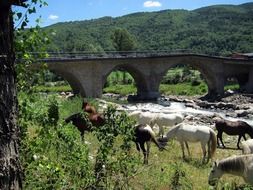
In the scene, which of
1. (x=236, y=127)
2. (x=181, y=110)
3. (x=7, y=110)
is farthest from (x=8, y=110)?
(x=181, y=110)

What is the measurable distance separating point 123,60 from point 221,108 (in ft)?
51.1

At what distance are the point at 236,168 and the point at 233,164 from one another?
0.41 ft

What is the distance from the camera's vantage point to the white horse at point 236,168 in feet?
31.7

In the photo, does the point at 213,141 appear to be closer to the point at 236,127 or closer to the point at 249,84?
the point at 236,127

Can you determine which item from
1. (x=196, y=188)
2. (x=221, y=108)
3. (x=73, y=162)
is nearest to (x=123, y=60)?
(x=221, y=108)

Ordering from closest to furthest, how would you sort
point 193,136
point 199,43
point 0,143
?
point 0,143 → point 193,136 → point 199,43

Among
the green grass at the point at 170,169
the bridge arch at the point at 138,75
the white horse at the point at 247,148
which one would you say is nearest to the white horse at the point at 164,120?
the green grass at the point at 170,169

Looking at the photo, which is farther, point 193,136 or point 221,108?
point 221,108

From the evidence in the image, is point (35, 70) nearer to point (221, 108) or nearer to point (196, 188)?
point (196, 188)

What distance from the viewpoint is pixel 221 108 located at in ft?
168

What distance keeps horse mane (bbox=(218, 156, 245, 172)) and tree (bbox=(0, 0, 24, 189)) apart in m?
7.41

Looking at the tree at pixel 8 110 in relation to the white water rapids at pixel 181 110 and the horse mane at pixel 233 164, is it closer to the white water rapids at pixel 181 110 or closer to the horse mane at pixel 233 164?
the horse mane at pixel 233 164

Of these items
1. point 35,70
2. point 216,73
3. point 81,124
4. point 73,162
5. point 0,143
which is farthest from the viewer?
point 216,73

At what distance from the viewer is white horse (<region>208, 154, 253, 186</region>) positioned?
9.66 metres
